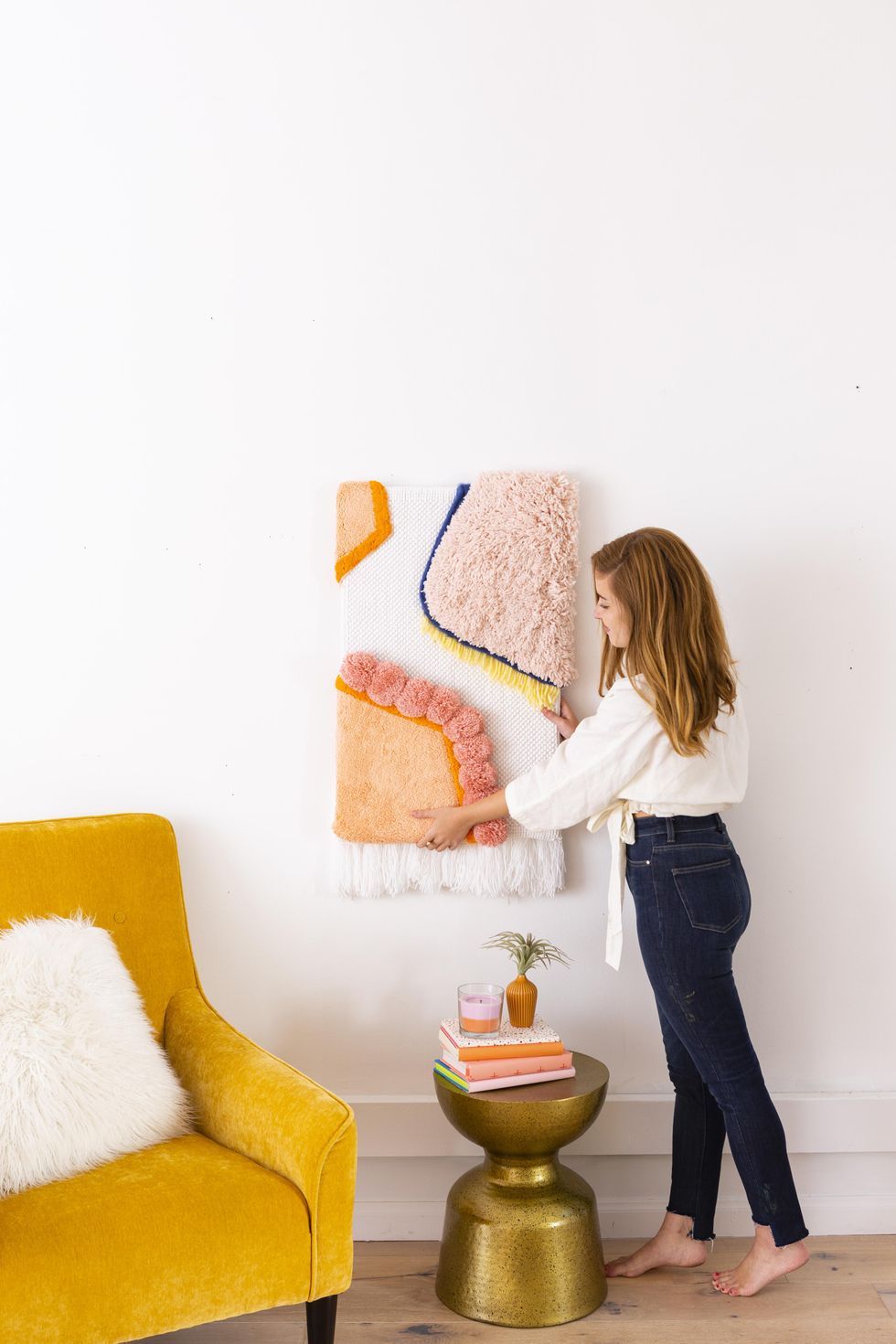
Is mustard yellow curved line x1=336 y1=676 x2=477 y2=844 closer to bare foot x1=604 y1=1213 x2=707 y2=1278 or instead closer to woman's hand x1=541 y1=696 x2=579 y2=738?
woman's hand x1=541 y1=696 x2=579 y2=738

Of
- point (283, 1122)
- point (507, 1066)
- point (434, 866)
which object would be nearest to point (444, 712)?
point (434, 866)

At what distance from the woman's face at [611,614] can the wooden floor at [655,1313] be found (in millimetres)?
1183

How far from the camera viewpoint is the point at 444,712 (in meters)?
2.09

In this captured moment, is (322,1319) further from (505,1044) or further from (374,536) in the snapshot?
(374,536)

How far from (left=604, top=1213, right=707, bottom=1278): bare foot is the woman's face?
1.10 meters

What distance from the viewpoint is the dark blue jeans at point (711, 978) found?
6.09 feet

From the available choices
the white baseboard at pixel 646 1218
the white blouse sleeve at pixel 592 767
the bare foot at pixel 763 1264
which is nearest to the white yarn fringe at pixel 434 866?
the white blouse sleeve at pixel 592 767

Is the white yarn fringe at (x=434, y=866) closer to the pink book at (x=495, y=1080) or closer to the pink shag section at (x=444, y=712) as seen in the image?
the pink shag section at (x=444, y=712)

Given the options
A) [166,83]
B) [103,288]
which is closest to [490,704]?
[103,288]

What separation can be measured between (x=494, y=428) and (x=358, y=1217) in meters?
1.63

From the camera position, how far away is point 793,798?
219 centimetres

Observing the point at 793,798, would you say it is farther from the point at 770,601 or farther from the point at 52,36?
the point at 52,36

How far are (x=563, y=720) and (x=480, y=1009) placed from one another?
0.58m

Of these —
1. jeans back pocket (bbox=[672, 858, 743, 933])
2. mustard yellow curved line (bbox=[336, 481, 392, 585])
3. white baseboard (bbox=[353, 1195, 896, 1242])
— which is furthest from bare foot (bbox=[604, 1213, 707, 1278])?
mustard yellow curved line (bbox=[336, 481, 392, 585])
